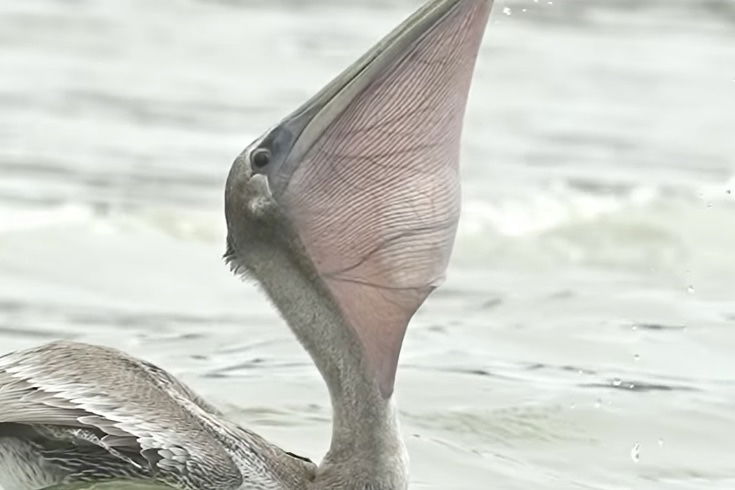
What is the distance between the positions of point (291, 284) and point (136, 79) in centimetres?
960

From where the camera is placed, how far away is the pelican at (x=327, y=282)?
4.99m

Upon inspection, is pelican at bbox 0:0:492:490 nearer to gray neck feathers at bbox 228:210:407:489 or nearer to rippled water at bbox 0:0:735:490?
gray neck feathers at bbox 228:210:407:489

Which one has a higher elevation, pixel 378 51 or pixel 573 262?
pixel 378 51

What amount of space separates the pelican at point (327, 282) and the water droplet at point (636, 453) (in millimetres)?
1619

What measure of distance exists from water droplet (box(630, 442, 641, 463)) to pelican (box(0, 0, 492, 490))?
5.31 feet

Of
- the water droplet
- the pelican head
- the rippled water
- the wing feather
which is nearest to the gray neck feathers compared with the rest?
the pelican head

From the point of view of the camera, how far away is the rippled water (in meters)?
7.12

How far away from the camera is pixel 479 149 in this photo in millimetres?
13164

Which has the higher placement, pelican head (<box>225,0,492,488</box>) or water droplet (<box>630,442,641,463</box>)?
pelican head (<box>225,0,492,488</box>)

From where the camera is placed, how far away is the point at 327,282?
17.2 feet

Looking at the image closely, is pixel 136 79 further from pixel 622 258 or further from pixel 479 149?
pixel 622 258

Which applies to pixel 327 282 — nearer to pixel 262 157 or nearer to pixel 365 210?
pixel 365 210

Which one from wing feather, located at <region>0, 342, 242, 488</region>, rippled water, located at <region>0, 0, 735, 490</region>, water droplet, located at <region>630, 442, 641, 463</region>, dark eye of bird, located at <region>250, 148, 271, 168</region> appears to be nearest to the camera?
wing feather, located at <region>0, 342, 242, 488</region>

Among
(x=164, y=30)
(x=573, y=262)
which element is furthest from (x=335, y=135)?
(x=164, y=30)
